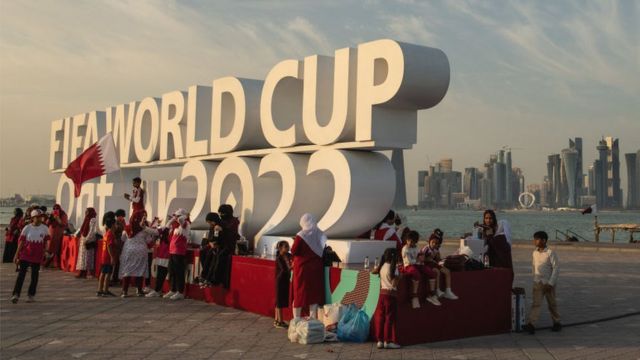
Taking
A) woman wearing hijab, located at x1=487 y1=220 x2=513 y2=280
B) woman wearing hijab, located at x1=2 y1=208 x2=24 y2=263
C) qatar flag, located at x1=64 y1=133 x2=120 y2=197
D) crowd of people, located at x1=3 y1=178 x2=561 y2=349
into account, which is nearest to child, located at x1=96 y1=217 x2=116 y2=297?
crowd of people, located at x1=3 y1=178 x2=561 y2=349

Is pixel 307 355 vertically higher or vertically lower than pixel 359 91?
lower

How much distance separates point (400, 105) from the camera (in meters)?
11.0

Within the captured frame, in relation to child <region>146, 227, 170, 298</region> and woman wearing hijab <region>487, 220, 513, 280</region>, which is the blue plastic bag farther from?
child <region>146, 227, 170, 298</region>

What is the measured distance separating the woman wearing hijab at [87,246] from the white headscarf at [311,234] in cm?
744

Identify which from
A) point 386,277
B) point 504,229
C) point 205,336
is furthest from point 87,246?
point 504,229

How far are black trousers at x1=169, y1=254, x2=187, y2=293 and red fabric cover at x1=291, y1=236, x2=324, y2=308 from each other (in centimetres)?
369

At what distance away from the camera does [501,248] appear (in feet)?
31.0

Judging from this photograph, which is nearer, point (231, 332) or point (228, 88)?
point (231, 332)

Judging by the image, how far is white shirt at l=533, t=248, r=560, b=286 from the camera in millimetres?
9055

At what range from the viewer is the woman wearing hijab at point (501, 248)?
942cm

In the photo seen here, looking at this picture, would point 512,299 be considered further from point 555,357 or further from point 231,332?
point 231,332

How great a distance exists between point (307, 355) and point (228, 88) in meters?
8.59

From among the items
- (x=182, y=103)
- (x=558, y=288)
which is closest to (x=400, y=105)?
(x=558, y=288)

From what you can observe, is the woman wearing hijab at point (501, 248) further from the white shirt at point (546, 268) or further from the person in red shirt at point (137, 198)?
the person in red shirt at point (137, 198)
